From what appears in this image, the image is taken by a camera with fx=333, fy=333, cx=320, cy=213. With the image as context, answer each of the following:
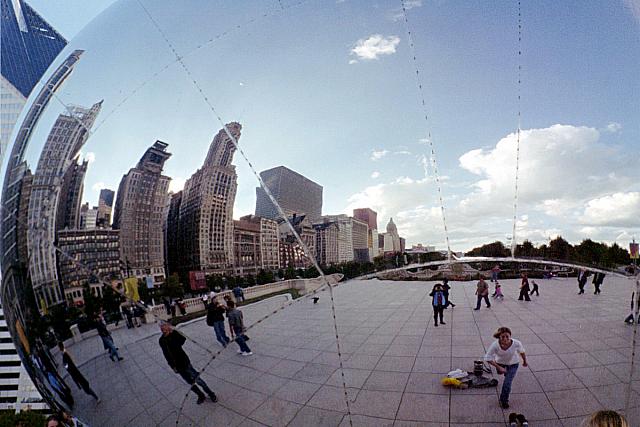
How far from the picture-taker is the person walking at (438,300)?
1761 millimetres

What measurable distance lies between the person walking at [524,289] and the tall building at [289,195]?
112 centimetres

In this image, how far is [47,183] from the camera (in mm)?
2275

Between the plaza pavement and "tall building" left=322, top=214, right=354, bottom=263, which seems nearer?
the plaza pavement

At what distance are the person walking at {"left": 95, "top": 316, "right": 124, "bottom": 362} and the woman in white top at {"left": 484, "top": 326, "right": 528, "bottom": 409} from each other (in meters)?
2.13

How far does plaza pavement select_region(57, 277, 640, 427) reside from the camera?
5.14 ft

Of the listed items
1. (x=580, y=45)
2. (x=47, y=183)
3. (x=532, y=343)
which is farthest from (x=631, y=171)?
(x=47, y=183)

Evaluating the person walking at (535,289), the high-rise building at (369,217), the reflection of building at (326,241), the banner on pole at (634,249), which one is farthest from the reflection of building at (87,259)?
the banner on pole at (634,249)

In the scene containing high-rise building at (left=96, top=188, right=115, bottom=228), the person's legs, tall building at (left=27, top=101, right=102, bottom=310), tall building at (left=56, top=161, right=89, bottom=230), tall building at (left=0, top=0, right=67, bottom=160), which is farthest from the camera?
tall building at (left=0, top=0, right=67, bottom=160)

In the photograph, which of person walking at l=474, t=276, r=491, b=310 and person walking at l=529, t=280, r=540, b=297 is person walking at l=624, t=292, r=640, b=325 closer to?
person walking at l=529, t=280, r=540, b=297

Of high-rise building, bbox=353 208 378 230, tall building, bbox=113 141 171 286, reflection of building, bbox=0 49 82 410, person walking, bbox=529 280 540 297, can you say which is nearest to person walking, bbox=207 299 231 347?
tall building, bbox=113 141 171 286

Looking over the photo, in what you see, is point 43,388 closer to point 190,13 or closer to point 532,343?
point 190,13

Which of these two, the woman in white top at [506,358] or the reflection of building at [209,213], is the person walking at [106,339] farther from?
the woman in white top at [506,358]

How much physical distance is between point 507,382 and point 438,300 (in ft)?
1.55

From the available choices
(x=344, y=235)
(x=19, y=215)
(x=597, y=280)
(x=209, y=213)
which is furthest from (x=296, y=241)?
(x=19, y=215)
